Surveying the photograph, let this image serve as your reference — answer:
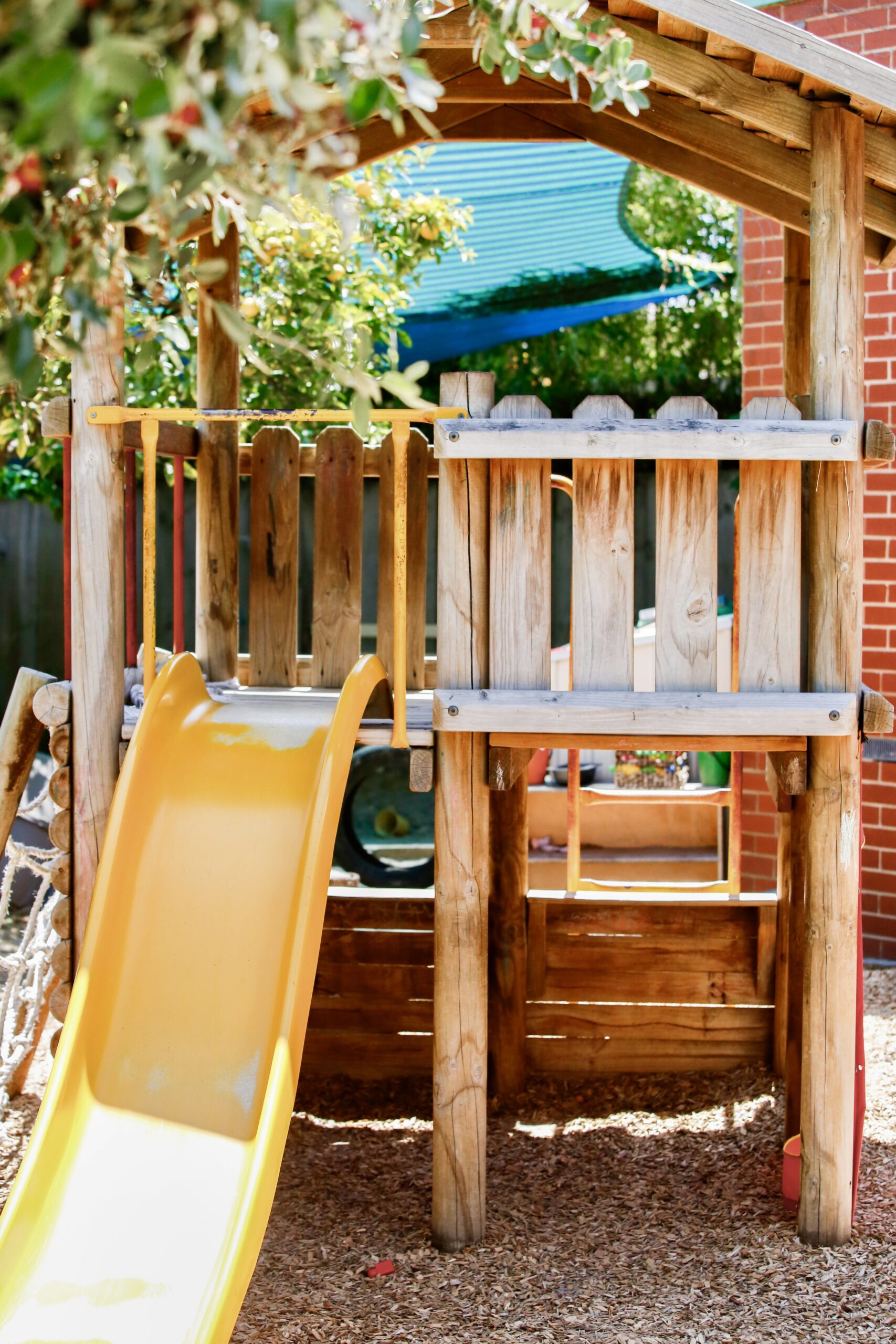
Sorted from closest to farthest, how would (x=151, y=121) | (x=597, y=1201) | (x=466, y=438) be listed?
(x=151, y=121), (x=466, y=438), (x=597, y=1201)

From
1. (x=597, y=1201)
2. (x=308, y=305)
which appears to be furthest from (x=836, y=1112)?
(x=308, y=305)

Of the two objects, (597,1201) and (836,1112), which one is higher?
(836,1112)

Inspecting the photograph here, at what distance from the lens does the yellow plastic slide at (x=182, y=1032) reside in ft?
8.51

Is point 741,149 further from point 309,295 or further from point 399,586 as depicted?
point 309,295

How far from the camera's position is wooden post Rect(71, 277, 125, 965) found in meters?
3.53

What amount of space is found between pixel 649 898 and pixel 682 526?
66.4 inches

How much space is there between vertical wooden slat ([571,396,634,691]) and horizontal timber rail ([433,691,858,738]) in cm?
8

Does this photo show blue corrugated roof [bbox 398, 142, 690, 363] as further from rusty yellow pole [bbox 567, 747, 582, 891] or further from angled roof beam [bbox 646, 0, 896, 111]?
angled roof beam [bbox 646, 0, 896, 111]

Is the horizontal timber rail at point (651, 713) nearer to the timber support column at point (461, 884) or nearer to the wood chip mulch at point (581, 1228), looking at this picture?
the timber support column at point (461, 884)

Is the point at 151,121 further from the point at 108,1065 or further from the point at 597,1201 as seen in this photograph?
the point at 597,1201

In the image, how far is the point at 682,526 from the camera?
134 inches

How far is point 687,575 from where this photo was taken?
3420mm

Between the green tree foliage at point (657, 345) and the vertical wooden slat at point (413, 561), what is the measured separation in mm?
7461

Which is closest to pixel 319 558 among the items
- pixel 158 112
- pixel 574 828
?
pixel 574 828
